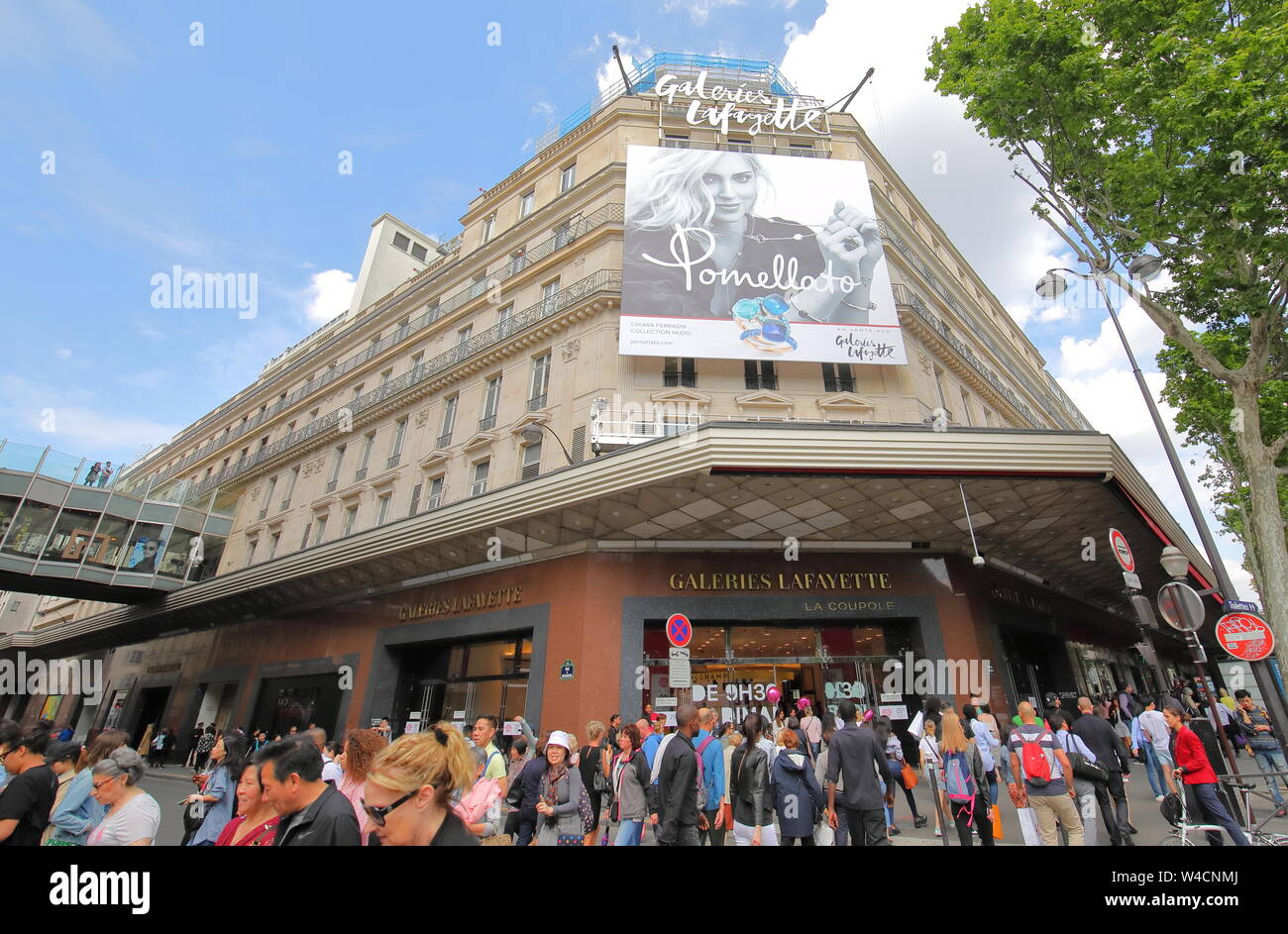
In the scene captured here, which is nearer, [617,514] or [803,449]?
[803,449]

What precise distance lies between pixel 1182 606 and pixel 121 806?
11.5m

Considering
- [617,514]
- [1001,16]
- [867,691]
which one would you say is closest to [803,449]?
[617,514]

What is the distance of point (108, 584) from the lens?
78.6 ft

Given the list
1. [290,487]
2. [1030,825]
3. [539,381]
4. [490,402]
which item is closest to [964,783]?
[1030,825]

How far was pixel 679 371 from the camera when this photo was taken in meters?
18.7

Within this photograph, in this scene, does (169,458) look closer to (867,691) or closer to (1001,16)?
(867,691)

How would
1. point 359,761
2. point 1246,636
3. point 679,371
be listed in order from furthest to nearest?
1. point 679,371
2. point 1246,636
3. point 359,761

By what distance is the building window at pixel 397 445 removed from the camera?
23.9 metres

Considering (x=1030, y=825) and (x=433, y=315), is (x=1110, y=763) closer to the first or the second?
(x=1030, y=825)

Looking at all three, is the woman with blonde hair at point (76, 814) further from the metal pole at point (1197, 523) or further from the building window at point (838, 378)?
the building window at point (838, 378)

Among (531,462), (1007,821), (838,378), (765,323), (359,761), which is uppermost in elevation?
(765,323)

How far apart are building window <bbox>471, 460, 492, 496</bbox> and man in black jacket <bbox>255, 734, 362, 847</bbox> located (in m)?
17.1

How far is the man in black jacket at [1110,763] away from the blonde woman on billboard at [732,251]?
42.0 ft

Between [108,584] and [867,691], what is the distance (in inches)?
1172
